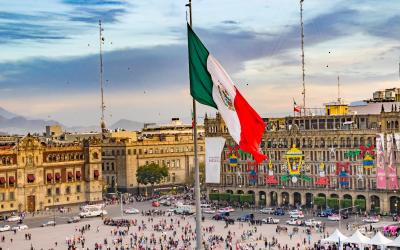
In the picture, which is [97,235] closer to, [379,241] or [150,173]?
[379,241]

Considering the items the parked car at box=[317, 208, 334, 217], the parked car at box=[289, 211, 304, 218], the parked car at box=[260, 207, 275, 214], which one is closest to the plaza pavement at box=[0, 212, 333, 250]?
the parked car at box=[289, 211, 304, 218]

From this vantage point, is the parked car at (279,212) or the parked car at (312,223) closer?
the parked car at (312,223)

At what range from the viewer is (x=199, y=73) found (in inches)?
1129

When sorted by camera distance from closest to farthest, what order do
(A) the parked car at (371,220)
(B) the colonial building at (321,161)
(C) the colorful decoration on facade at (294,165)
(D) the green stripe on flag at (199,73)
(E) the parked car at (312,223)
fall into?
1. (D) the green stripe on flag at (199,73)
2. (E) the parked car at (312,223)
3. (A) the parked car at (371,220)
4. (B) the colonial building at (321,161)
5. (C) the colorful decoration on facade at (294,165)

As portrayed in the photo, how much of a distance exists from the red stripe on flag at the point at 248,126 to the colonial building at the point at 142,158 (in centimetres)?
12167

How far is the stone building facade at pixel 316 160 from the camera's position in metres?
112

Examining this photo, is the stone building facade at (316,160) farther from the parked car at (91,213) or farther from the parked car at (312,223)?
the parked car at (91,213)

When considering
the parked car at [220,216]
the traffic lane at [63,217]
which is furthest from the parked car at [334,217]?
the traffic lane at [63,217]

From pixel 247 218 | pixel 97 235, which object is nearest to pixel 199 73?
pixel 97 235

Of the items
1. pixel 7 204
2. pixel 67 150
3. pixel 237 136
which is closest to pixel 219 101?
pixel 237 136

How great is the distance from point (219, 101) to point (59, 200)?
11020cm

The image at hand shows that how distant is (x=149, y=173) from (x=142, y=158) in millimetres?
10017

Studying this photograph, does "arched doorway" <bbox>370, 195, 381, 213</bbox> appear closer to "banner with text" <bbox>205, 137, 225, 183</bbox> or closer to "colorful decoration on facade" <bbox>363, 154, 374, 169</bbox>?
"colorful decoration on facade" <bbox>363, 154, 374, 169</bbox>

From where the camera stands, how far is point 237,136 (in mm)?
28781
